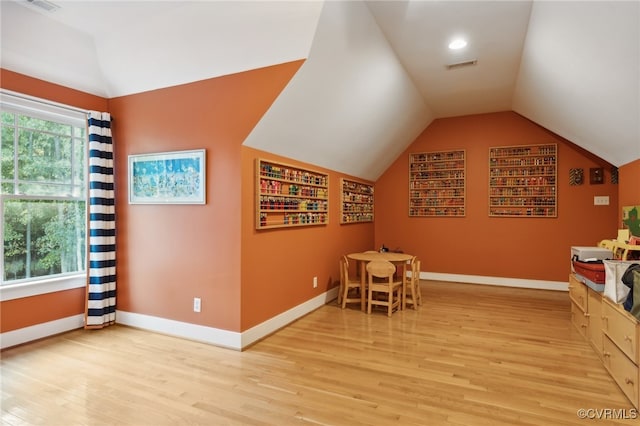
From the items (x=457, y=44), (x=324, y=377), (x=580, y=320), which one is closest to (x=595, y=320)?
(x=580, y=320)

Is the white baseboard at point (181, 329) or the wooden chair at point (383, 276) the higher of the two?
the wooden chair at point (383, 276)

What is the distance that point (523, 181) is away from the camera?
569 centimetres

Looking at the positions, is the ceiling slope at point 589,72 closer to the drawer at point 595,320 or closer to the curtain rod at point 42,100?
the drawer at point 595,320

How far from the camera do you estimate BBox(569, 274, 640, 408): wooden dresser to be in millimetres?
2215

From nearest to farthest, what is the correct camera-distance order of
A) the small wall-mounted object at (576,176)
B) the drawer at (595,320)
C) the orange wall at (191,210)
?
the drawer at (595,320) → the orange wall at (191,210) → the small wall-mounted object at (576,176)

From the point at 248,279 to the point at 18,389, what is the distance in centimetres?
176

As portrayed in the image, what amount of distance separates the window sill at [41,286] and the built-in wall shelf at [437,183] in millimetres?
5139

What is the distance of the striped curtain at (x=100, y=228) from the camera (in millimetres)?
3609

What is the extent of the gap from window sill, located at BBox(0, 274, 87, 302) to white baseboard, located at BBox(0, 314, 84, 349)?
0.30 m

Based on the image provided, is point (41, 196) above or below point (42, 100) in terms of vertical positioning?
below

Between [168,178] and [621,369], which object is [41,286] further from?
[621,369]

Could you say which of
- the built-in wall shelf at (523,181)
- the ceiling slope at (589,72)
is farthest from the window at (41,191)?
the built-in wall shelf at (523,181)

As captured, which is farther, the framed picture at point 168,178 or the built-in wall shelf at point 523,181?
the built-in wall shelf at point 523,181

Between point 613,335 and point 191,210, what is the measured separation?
365cm
